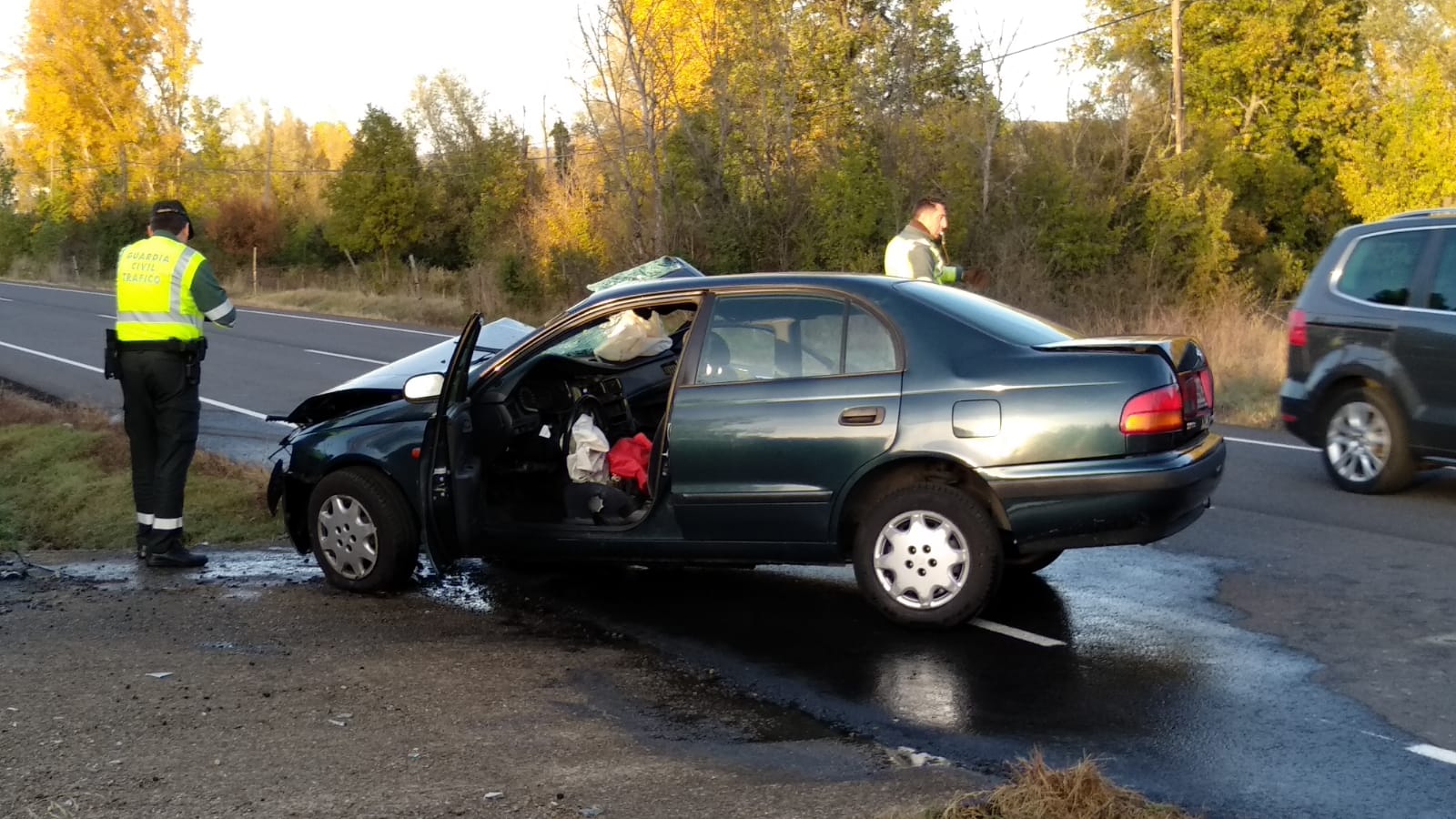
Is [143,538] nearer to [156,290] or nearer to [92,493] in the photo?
[156,290]

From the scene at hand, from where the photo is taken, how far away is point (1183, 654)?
5.81 metres

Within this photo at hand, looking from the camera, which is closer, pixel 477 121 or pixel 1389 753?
pixel 1389 753

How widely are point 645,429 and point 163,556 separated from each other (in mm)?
2757

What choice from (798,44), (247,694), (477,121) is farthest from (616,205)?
(247,694)

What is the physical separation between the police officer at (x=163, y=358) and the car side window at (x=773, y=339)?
9.79ft

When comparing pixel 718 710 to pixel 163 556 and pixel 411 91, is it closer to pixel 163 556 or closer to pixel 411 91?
pixel 163 556

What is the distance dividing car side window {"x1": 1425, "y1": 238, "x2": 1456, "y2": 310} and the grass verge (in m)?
7.33

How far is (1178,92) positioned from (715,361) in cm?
2624

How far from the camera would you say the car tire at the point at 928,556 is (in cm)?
594

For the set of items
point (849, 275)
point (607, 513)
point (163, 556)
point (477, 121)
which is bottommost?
point (163, 556)

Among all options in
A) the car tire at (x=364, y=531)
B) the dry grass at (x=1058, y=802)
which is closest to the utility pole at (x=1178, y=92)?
the car tire at (x=364, y=531)

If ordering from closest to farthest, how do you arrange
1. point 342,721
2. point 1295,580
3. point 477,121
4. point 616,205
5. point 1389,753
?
point 1389,753 < point 342,721 < point 1295,580 < point 616,205 < point 477,121

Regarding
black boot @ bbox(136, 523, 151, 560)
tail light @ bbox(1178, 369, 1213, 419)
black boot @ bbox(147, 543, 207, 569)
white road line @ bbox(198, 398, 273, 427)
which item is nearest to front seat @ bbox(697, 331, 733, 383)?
tail light @ bbox(1178, 369, 1213, 419)

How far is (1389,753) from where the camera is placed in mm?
4645
